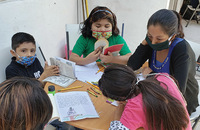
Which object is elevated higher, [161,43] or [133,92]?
[161,43]

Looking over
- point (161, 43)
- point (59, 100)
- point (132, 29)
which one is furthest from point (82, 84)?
point (132, 29)

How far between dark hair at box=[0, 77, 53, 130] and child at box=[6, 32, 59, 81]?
71cm

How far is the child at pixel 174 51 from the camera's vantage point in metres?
1.16

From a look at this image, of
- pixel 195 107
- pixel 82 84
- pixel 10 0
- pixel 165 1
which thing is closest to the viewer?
pixel 195 107

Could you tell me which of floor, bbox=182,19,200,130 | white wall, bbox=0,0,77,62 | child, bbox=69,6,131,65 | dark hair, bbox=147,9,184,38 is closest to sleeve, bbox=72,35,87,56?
child, bbox=69,6,131,65

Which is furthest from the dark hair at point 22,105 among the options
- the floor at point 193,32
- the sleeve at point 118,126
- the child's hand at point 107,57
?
the floor at point 193,32

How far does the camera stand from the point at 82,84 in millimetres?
1393

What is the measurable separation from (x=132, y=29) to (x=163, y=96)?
2.61m

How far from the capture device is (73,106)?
1.12m

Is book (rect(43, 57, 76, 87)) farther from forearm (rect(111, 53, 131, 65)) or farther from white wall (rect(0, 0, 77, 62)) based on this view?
white wall (rect(0, 0, 77, 62))

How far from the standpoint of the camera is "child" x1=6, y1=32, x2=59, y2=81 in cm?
147

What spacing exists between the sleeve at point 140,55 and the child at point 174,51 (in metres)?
0.17

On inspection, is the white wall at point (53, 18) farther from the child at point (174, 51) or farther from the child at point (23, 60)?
the child at point (174, 51)

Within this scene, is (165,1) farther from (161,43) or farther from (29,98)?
(29,98)
